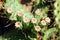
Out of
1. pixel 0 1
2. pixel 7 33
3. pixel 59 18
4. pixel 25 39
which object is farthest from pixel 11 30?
pixel 59 18

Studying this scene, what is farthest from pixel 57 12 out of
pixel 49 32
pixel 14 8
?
pixel 14 8

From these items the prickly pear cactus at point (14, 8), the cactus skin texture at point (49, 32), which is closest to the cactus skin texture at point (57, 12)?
the cactus skin texture at point (49, 32)

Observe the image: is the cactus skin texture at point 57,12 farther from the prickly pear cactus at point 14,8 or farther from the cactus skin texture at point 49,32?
the prickly pear cactus at point 14,8

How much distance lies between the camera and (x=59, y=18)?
8.09 ft

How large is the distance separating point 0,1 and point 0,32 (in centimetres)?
39

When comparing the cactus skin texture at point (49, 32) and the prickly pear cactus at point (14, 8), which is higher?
the prickly pear cactus at point (14, 8)

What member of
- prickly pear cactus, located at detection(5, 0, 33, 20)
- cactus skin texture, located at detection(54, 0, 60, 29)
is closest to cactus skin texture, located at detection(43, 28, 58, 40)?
cactus skin texture, located at detection(54, 0, 60, 29)

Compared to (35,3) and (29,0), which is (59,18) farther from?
(29,0)

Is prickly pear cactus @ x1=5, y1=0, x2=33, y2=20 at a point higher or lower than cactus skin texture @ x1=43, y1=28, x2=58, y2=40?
higher

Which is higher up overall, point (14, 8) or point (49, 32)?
point (14, 8)

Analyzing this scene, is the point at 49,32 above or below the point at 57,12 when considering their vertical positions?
below

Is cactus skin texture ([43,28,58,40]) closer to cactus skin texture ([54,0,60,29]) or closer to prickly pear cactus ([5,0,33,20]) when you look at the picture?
cactus skin texture ([54,0,60,29])

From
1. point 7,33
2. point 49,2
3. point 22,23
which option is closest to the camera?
point 22,23

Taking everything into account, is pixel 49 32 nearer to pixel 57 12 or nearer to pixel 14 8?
pixel 57 12
